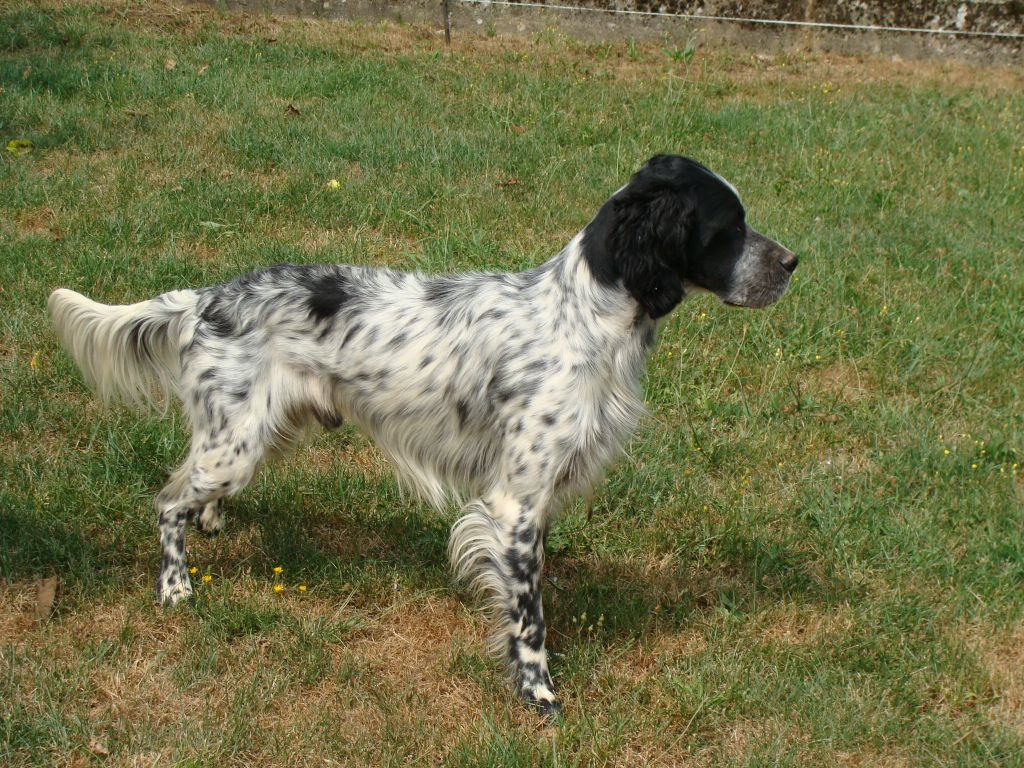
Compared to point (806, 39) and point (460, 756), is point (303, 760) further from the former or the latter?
point (806, 39)

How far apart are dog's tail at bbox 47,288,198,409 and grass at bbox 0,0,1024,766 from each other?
1.32 ft

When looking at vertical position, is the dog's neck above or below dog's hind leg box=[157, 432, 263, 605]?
above

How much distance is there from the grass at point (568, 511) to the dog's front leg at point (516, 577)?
12cm

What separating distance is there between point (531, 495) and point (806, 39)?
26.6 ft

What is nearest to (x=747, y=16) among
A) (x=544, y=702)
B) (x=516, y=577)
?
(x=516, y=577)

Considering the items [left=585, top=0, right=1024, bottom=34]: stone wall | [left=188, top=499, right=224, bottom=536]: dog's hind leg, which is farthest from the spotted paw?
[left=585, top=0, right=1024, bottom=34]: stone wall

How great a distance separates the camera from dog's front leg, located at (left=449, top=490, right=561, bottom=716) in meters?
3.68

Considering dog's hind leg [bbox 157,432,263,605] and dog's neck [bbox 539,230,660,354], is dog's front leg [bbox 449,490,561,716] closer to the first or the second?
dog's neck [bbox 539,230,660,354]

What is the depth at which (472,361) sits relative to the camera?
3816 millimetres

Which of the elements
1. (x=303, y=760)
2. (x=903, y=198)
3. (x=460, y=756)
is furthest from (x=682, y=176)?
(x=903, y=198)

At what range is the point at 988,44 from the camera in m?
10.4

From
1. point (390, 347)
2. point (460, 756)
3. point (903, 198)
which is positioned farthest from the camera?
point (903, 198)

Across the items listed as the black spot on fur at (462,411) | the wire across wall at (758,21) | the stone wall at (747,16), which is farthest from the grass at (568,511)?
the wire across wall at (758,21)

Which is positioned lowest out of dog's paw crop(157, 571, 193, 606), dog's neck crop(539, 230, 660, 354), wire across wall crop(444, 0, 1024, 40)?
dog's paw crop(157, 571, 193, 606)
